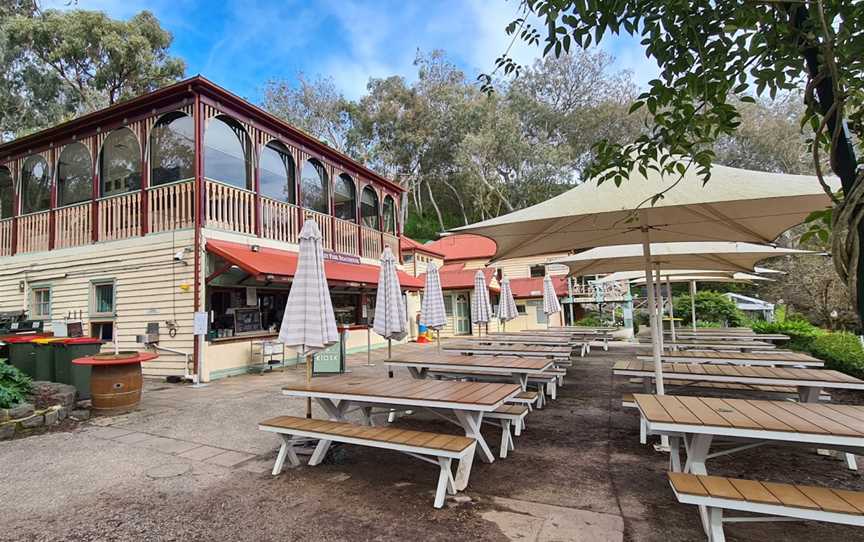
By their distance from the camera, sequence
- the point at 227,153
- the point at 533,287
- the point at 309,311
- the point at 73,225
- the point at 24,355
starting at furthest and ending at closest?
the point at 533,287 → the point at 73,225 → the point at 227,153 → the point at 24,355 → the point at 309,311

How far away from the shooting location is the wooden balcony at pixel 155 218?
952 cm

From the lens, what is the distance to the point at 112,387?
619 centimetres

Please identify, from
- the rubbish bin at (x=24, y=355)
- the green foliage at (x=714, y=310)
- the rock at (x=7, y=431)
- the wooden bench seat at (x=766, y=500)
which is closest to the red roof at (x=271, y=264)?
the rubbish bin at (x=24, y=355)

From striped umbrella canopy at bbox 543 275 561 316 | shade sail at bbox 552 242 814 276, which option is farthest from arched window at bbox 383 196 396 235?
shade sail at bbox 552 242 814 276

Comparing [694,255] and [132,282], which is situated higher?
[132,282]

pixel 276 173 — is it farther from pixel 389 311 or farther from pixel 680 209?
pixel 680 209

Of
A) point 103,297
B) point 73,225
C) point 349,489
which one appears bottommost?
point 349,489

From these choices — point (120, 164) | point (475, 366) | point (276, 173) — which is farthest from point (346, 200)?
point (475, 366)

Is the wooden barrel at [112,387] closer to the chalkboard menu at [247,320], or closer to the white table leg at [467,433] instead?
the chalkboard menu at [247,320]

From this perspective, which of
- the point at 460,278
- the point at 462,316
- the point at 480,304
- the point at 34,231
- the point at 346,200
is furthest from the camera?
the point at 462,316

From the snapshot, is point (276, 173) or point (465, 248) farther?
point (465, 248)

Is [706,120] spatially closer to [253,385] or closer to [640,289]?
[253,385]

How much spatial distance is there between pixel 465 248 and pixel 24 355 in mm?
20389

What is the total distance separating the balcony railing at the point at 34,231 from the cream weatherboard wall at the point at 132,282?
0.33 m
